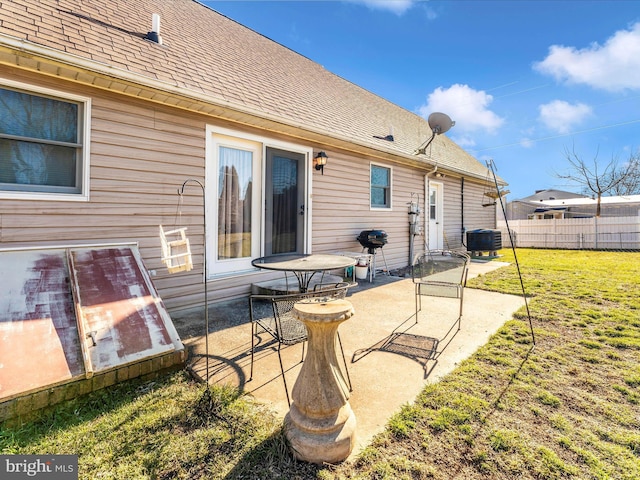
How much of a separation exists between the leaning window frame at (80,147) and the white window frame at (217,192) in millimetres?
1334

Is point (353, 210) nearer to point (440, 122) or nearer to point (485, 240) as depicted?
point (440, 122)

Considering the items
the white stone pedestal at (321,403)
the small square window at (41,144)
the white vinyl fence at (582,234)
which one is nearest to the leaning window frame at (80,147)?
the small square window at (41,144)

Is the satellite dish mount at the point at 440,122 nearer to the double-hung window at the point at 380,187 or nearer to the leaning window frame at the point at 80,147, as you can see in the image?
the double-hung window at the point at 380,187

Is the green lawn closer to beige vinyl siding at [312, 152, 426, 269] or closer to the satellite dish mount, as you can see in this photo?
beige vinyl siding at [312, 152, 426, 269]

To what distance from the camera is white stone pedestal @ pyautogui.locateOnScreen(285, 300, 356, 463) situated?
62.3 inches

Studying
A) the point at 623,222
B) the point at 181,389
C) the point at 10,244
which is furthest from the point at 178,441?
the point at 623,222

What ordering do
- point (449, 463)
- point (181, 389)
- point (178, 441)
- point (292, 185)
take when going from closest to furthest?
point (449, 463)
point (178, 441)
point (181, 389)
point (292, 185)

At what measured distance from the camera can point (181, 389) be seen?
229 cm

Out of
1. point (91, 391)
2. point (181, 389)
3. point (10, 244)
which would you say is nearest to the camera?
point (91, 391)

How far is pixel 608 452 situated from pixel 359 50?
13388 millimetres

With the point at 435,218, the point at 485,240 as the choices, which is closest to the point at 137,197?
the point at 435,218

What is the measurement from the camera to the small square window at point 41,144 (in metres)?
3.02

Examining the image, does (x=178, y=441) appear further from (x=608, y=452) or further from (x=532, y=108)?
(x=532, y=108)

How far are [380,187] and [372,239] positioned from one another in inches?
65.8
